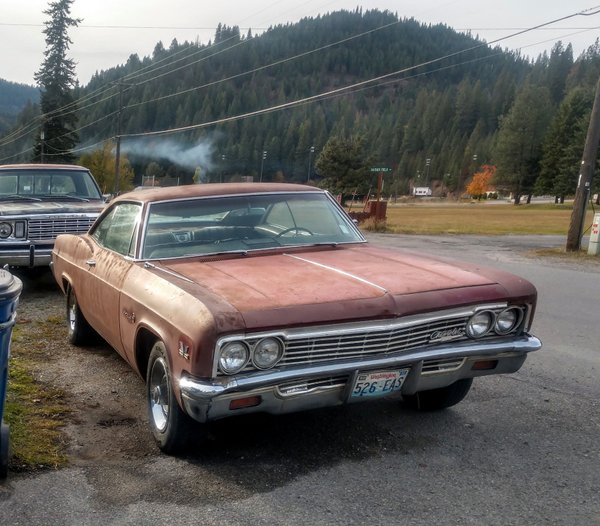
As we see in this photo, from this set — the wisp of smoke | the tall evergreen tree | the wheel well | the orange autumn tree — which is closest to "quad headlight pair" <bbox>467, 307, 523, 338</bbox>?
the wheel well

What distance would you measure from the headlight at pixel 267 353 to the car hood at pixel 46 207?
6.07m

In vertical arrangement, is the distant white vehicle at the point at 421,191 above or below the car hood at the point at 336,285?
below

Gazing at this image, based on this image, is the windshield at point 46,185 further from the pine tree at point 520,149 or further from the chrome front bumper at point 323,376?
the pine tree at point 520,149

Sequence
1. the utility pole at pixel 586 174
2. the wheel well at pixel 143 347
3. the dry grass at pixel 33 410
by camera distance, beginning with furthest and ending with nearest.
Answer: the utility pole at pixel 586 174 < the wheel well at pixel 143 347 < the dry grass at pixel 33 410

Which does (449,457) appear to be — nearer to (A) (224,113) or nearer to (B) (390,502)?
(B) (390,502)

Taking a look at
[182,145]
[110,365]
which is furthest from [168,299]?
[182,145]

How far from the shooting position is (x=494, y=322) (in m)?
3.74

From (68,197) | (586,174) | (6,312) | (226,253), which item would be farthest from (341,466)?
(586,174)

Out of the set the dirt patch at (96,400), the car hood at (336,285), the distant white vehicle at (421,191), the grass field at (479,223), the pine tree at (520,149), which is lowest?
the distant white vehicle at (421,191)

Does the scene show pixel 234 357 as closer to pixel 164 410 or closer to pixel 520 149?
pixel 164 410

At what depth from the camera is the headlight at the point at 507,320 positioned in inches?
148

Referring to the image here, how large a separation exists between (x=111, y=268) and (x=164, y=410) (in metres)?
1.35

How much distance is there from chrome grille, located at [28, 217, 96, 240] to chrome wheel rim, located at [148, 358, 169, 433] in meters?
5.14

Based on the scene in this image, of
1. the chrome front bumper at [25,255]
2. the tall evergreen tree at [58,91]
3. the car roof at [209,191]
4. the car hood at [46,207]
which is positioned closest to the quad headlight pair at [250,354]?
the car roof at [209,191]
